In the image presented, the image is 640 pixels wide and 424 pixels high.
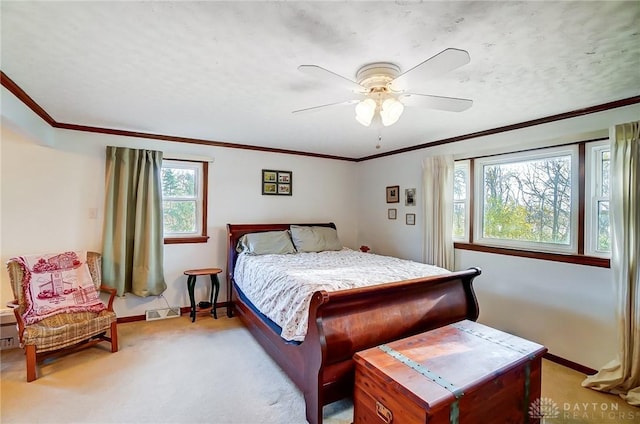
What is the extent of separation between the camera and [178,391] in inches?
89.0

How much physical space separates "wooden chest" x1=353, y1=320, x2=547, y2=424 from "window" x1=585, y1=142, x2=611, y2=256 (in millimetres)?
1383

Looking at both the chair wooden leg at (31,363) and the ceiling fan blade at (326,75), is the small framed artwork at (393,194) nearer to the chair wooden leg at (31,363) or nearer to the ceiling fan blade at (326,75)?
the ceiling fan blade at (326,75)

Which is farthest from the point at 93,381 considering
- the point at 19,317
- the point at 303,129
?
the point at 303,129

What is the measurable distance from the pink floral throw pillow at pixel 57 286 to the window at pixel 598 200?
4.63 metres

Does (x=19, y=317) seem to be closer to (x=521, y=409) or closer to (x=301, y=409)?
(x=301, y=409)

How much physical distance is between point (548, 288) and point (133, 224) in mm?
4549

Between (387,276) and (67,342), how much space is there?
2.82m

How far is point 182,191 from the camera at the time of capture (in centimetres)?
402

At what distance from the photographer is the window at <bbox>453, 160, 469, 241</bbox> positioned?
366 cm

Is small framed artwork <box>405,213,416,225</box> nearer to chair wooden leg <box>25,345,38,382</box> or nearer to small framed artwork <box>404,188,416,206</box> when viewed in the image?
small framed artwork <box>404,188,416,206</box>

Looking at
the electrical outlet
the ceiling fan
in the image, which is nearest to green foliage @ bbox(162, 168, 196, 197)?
the electrical outlet

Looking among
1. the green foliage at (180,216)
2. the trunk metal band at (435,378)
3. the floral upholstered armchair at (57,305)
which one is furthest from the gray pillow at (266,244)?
the trunk metal band at (435,378)

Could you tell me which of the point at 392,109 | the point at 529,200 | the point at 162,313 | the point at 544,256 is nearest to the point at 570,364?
the point at 544,256

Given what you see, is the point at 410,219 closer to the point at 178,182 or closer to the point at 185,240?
the point at 185,240
